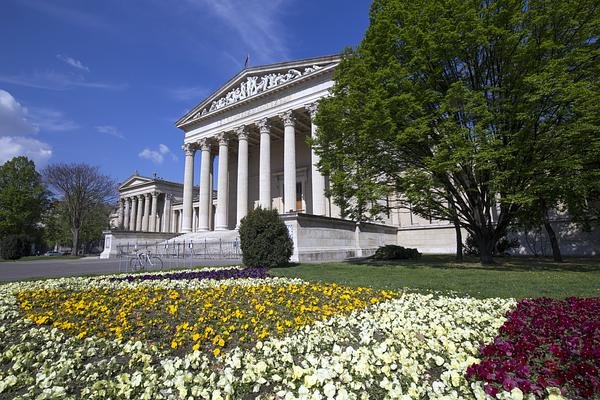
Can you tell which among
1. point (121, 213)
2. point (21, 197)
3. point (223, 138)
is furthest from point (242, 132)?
point (121, 213)

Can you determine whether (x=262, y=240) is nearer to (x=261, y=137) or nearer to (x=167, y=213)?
(x=261, y=137)

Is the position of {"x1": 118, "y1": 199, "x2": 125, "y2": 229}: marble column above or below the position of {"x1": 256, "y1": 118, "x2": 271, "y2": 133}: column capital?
below

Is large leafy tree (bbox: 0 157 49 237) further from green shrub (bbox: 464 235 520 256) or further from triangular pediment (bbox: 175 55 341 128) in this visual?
green shrub (bbox: 464 235 520 256)

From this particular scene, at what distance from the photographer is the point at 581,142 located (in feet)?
39.3

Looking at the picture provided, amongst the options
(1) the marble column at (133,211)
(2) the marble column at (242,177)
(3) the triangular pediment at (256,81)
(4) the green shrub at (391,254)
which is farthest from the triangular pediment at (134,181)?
(4) the green shrub at (391,254)

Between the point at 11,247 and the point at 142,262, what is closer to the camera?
the point at 142,262

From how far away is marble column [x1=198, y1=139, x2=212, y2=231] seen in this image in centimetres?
3659

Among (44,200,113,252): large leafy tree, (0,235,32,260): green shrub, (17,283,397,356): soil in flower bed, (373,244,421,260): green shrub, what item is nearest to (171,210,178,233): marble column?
(44,200,113,252): large leafy tree

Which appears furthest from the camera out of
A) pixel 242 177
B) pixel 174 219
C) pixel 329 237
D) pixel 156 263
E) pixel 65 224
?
pixel 174 219

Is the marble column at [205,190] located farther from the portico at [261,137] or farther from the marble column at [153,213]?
the marble column at [153,213]

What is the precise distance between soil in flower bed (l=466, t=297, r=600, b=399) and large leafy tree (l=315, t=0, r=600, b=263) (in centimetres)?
768

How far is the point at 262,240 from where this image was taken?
571 inches

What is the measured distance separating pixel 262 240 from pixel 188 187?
27561mm

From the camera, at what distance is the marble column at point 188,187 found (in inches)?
1512
